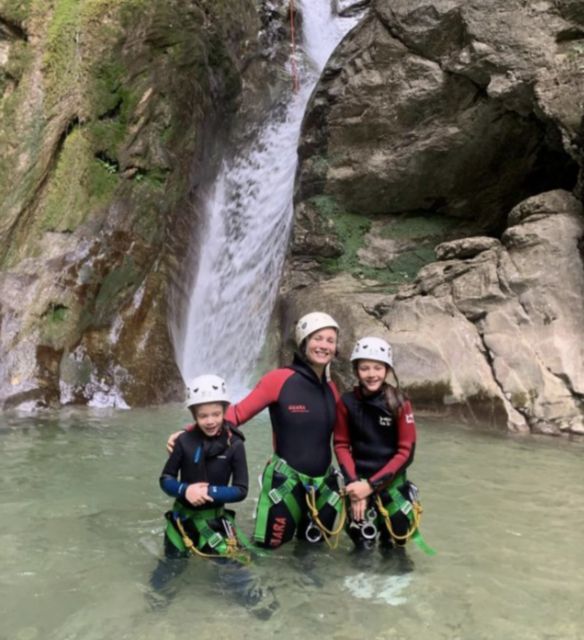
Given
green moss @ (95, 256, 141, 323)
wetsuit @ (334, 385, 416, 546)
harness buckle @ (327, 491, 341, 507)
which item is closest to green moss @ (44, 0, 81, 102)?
green moss @ (95, 256, 141, 323)

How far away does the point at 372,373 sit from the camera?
3.96 metres

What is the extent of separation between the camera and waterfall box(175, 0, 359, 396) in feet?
39.2

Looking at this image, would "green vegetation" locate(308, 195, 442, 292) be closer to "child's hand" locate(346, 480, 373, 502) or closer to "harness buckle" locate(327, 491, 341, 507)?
"harness buckle" locate(327, 491, 341, 507)

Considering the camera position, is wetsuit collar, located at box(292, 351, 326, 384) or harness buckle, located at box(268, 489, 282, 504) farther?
wetsuit collar, located at box(292, 351, 326, 384)

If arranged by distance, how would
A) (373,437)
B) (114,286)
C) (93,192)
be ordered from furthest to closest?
(93,192)
(114,286)
(373,437)

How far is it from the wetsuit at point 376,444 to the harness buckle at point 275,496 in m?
0.43

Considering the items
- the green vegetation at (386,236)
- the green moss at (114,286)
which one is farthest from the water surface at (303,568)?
the green vegetation at (386,236)

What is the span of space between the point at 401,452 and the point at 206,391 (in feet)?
4.12

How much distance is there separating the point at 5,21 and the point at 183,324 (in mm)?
6112

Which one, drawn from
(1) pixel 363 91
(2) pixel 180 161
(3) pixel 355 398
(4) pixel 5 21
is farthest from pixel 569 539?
(4) pixel 5 21

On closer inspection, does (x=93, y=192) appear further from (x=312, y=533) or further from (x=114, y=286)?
→ (x=312, y=533)

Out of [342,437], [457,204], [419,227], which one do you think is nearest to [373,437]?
[342,437]

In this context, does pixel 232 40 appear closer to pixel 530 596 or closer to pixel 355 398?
pixel 355 398

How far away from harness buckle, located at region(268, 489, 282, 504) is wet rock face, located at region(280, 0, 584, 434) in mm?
5680
